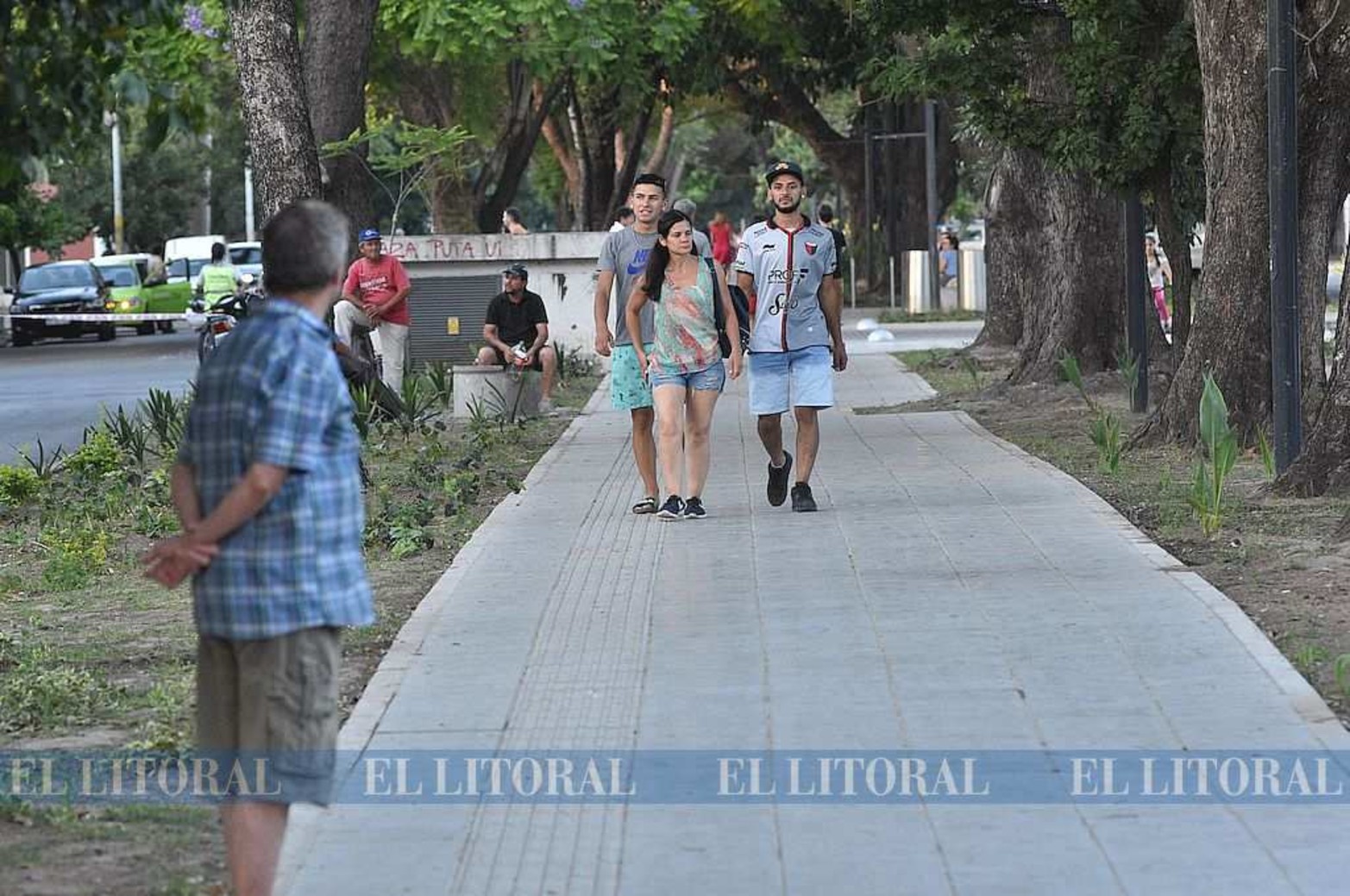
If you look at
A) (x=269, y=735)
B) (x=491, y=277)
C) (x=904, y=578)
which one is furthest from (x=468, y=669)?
(x=491, y=277)

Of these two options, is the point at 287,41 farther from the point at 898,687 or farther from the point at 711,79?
the point at 711,79

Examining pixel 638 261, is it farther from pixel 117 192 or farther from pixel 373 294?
pixel 117 192

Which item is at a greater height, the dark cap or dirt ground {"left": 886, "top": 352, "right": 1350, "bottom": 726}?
the dark cap

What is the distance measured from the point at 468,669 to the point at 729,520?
4147 mm

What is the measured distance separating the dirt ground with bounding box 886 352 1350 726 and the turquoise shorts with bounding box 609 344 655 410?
2.58 m

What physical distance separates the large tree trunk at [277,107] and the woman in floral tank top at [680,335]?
658 centimetres

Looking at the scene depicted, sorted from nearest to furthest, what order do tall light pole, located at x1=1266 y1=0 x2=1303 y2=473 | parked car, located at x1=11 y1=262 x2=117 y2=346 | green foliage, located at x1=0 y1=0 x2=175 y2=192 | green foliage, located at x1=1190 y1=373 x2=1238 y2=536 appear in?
green foliage, located at x1=0 y1=0 x2=175 y2=192, green foliage, located at x1=1190 y1=373 x2=1238 y2=536, tall light pole, located at x1=1266 y1=0 x2=1303 y2=473, parked car, located at x1=11 y1=262 x2=117 y2=346

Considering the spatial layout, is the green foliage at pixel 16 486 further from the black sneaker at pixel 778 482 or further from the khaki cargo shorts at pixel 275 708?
the khaki cargo shorts at pixel 275 708

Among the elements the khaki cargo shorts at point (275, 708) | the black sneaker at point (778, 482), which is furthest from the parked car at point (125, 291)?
the khaki cargo shorts at point (275, 708)

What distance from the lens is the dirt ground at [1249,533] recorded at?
8555 millimetres

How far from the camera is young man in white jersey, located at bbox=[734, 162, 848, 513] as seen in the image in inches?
468

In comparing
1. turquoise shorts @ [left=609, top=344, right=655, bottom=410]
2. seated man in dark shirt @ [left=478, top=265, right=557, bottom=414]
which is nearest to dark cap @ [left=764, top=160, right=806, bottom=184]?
turquoise shorts @ [left=609, top=344, right=655, bottom=410]

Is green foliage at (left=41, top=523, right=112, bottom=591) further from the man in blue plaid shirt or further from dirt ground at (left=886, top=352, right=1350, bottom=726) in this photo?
the man in blue plaid shirt

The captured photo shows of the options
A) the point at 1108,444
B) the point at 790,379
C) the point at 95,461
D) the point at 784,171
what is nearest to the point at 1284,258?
the point at 1108,444
